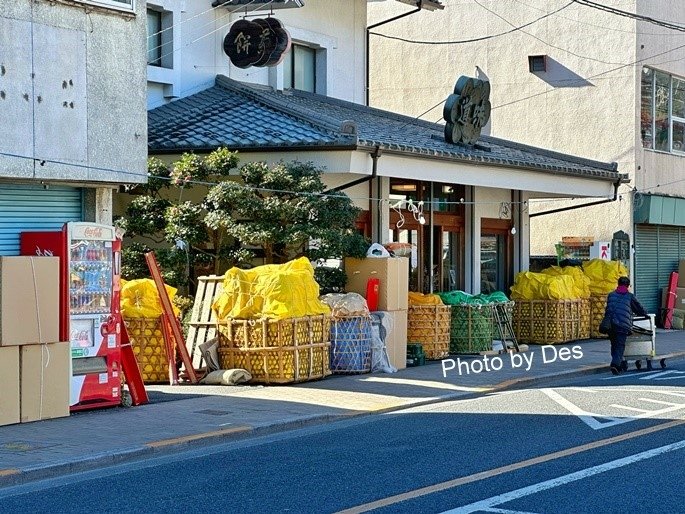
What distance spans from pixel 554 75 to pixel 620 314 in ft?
45.5

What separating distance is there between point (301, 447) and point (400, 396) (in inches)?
165

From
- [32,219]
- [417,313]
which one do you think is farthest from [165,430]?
[417,313]

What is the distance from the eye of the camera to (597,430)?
41.6 ft

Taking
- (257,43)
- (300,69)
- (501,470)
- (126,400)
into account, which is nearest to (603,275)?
(300,69)

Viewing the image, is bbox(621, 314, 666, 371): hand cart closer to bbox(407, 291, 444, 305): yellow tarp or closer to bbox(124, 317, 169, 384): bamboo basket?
bbox(407, 291, 444, 305): yellow tarp

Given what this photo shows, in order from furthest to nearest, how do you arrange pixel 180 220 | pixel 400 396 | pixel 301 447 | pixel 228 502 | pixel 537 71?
pixel 537 71 → pixel 180 220 → pixel 400 396 → pixel 301 447 → pixel 228 502

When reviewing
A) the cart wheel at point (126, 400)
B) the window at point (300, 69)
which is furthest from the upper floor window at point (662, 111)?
the cart wheel at point (126, 400)

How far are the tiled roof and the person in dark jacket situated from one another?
13.3 ft

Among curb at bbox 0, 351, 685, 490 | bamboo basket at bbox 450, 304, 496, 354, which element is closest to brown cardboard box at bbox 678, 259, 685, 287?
bamboo basket at bbox 450, 304, 496, 354

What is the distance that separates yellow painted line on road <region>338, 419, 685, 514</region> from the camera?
8969mm

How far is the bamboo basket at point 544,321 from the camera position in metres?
24.3

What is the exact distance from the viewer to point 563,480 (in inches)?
388

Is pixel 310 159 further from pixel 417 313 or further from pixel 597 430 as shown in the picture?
pixel 597 430

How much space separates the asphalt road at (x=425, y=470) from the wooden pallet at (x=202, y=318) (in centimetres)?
378
